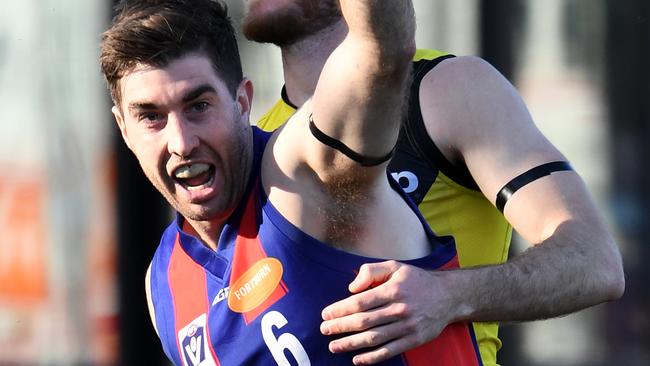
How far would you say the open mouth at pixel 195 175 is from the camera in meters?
2.36

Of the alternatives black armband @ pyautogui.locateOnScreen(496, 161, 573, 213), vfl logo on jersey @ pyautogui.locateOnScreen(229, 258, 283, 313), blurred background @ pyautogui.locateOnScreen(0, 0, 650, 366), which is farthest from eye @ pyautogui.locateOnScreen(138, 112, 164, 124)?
blurred background @ pyautogui.locateOnScreen(0, 0, 650, 366)

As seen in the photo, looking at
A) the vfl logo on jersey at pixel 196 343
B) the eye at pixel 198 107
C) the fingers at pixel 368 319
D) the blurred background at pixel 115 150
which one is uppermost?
the eye at pixel 198 107

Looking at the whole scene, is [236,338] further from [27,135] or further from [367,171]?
[27,135]

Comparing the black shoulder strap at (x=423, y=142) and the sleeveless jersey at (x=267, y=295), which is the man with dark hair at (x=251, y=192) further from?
the black shoulder strap at (x=423, y=142)

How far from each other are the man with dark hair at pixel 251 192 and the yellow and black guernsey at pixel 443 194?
0.30 m

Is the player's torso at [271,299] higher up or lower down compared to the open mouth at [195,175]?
lower down

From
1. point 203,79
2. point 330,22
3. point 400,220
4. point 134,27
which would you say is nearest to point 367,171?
point 400,220

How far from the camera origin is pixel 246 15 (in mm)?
3322

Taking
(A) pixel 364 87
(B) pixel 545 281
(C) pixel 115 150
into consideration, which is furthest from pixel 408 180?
(C) pixel 115 150

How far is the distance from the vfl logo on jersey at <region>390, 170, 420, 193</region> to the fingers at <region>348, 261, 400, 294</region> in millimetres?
487

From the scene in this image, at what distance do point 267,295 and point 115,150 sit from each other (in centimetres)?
249

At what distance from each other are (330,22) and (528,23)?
1880mm

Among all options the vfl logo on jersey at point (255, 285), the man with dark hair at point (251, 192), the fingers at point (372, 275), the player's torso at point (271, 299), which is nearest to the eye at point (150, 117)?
the man with dark hair at point (251, 192)

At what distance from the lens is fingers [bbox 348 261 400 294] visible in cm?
218
